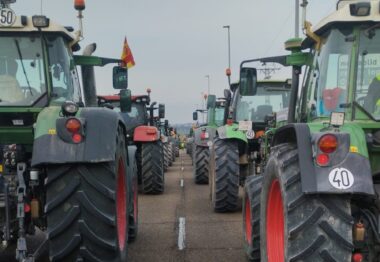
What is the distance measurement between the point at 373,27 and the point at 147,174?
8.06 meters

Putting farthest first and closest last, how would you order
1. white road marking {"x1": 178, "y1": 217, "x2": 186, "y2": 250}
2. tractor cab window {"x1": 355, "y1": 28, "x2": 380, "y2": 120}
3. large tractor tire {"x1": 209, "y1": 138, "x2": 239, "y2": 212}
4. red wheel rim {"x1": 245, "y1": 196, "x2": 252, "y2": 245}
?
1. large tractor tire {"x1": 209, "y1": 138, "x2": 239, "y2": 212}
2. white road marking {"x1": 178, "y1": 217, "x2": 186, "y2": 250}
3. red wheel rim {"x1": 245, "y1": 196, "x2": 252, "y2": 245}
4. tractor cab window {"x1": 355, "y1": 28, "x2": 380, "y2": 120}

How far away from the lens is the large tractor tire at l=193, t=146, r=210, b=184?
13.4m

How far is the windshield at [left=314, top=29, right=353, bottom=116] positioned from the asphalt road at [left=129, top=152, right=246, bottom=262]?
2583 mm

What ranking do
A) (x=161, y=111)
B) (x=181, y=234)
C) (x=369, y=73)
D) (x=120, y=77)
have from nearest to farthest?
(x=369, y=73) → (x=120, y=77) → (x=181, y=234) → (x=161, y=111)

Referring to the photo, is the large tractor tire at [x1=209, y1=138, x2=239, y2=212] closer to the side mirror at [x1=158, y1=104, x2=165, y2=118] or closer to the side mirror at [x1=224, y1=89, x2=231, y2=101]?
the side mirror at [x1=224, y1=89, x2=231, y2=101]

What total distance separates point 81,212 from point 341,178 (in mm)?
2145

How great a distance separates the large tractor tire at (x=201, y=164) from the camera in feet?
44.1

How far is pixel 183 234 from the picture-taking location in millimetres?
7676

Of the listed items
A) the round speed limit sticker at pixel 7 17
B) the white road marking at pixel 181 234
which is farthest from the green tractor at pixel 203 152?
the round speed limit sticker at pixel 7 17

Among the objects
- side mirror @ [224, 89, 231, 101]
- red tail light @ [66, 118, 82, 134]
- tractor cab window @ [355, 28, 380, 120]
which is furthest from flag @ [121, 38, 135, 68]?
tractor cab window @ [355, 28, 380, 120]

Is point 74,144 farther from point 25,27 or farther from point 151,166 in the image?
point 151,166

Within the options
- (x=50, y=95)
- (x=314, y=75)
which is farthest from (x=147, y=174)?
(x=314, y=75)

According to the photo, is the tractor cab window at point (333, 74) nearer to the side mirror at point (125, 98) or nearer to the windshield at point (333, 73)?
the windshield at point (333, 73)

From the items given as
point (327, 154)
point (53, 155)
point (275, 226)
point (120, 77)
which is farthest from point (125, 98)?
point (327, 154)
